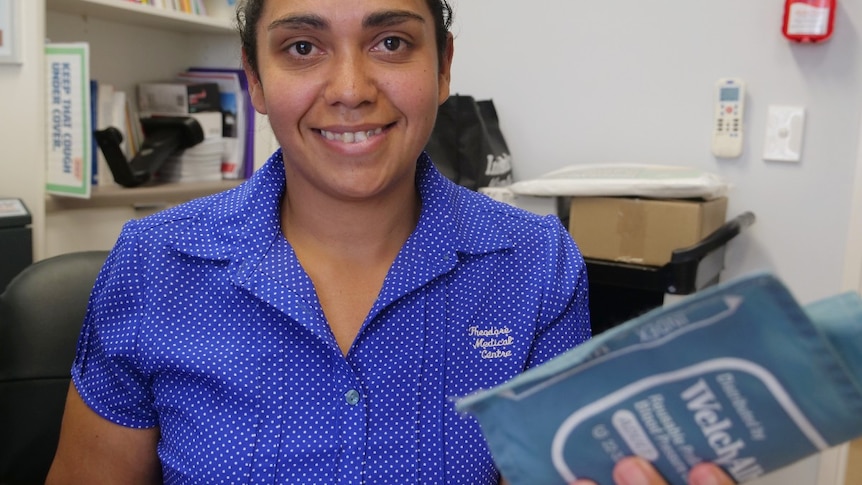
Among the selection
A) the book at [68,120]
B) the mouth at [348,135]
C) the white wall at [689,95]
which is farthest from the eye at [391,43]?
the white wall at [689,95]

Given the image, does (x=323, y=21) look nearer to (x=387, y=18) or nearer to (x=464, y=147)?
(x=387, y=18)

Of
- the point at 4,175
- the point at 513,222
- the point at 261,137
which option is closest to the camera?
the point at 513,222

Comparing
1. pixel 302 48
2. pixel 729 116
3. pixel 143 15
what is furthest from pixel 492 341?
pixel 143 15

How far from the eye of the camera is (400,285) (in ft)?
3.19

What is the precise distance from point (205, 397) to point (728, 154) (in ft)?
5.01

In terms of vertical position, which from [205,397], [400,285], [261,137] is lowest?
[205,397]

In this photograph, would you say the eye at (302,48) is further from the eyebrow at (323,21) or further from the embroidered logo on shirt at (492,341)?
the embroidered logo on shirt at (492,341)

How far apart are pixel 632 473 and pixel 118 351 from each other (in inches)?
26.4

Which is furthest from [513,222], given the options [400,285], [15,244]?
[15,244]

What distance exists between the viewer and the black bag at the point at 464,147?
7.02ft

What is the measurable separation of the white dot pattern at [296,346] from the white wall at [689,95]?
1.07m

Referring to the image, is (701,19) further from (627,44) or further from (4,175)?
(4,175)

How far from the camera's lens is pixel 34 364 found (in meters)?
1.11

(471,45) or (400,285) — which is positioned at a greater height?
(471,45)
